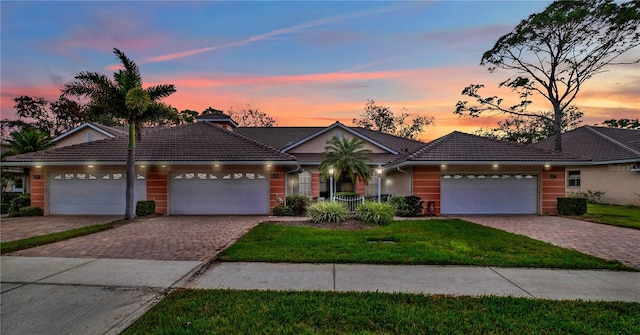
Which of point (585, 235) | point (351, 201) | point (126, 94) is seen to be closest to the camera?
point (585, 235)

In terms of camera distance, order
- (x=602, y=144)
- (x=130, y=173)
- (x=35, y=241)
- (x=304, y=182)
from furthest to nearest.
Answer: (x=602, y=144), (x=304, y=182), (x=130, y=173), (x=35, y=241)

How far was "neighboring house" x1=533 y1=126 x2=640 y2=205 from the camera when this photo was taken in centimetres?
1684

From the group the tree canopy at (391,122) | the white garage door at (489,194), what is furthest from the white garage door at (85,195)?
the tree canopy at (391,122)

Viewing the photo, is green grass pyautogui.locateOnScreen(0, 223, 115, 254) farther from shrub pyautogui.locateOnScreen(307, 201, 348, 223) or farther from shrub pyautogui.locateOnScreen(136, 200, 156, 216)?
shrub pyautogui.locateOnScreen(307, 201, 348, 223)

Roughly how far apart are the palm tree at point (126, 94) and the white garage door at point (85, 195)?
2.56m

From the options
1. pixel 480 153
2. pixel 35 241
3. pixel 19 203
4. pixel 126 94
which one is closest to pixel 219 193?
pixel 126 94

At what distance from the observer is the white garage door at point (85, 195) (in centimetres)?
1387

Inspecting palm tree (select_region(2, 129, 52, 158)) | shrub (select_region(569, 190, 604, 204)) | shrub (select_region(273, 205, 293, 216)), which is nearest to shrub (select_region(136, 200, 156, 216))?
shrub (select_region(273, 205, 293, 216))

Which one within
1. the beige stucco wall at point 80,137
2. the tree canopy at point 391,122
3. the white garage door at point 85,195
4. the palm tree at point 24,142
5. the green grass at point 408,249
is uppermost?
the tree canopy at point 391,122

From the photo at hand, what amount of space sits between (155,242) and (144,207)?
252 inches

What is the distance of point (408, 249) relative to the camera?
6.64 meters

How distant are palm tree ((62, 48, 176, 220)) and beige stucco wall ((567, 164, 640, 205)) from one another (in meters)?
25.4

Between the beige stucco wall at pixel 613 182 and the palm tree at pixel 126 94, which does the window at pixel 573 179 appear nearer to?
the beige stucco wall at pixel 613 182

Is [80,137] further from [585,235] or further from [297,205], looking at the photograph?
[585,235]
